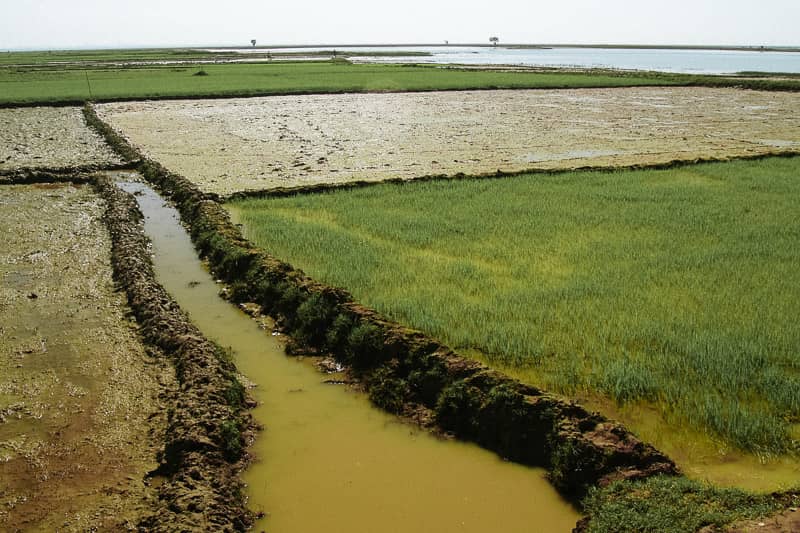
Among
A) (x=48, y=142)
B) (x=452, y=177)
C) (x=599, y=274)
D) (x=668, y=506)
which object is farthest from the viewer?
(x=48, y=142)

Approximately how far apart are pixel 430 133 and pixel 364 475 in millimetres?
13255

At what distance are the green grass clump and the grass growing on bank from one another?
0.62 m

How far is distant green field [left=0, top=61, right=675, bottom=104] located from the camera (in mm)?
25734

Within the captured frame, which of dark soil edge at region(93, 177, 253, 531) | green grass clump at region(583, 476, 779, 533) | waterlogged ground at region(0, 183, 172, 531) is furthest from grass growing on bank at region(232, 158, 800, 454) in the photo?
waterlogged ground at region(0, 183, 172, 531)

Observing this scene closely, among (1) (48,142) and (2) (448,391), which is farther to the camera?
(1) (48,142)

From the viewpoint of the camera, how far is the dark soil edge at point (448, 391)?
355cm

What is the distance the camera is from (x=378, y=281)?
241 inches

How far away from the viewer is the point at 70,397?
4.38 metres

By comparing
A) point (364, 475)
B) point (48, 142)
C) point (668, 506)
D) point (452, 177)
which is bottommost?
point (48, 142)

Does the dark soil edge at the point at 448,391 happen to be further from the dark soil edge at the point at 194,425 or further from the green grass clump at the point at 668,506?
the dark soil edge at the point at 194,425

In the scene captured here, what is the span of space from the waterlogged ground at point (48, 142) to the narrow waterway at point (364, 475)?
10.3 metres

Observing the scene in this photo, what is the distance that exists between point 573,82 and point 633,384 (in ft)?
97.3

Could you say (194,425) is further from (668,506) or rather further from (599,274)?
(599,274)

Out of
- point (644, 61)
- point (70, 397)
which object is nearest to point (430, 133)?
point (70, 397)
